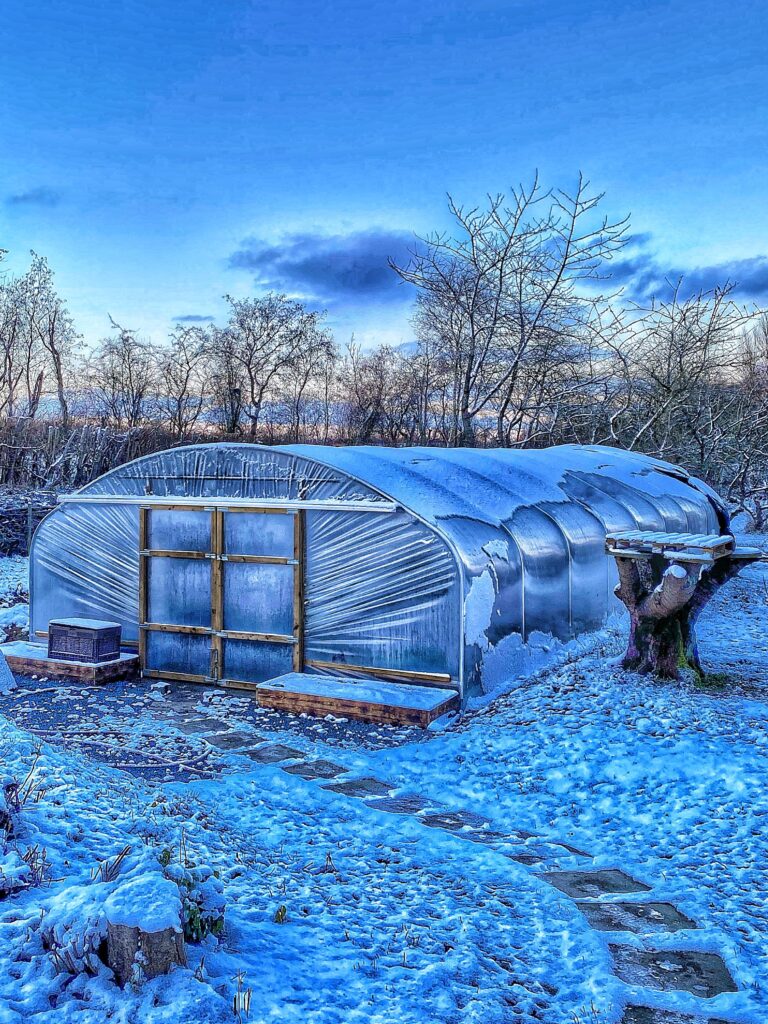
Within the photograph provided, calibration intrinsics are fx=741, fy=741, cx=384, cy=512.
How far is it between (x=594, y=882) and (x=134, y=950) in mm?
2581

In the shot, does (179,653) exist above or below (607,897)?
above

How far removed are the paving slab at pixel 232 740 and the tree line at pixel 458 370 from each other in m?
12.3

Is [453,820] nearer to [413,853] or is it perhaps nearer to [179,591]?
[413,853]

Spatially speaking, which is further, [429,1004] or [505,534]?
[505,534]

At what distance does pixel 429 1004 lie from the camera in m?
2.86

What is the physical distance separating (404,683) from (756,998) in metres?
4.67

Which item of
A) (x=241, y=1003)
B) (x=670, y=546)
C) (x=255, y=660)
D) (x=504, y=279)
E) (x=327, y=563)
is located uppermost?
(x=504, y=279)

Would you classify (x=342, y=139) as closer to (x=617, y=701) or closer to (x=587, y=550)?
(x=587, y=550)

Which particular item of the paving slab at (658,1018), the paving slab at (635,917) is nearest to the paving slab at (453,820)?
the paving slab at (635,917)

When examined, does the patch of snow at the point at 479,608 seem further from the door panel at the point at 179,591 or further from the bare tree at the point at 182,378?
the bare tree at the point at 182,378

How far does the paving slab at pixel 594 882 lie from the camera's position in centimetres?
398

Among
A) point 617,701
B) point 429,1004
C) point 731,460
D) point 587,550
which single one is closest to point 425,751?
point 617,701

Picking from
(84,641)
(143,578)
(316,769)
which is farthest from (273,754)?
(143,578)

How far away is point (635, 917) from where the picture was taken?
3713 mm
